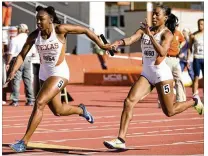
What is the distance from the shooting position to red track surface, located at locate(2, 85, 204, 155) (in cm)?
1012

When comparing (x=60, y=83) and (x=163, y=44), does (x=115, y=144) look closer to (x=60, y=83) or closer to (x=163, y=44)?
(x=60, y=83)

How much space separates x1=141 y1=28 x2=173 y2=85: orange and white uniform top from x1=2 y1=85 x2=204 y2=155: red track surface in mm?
874

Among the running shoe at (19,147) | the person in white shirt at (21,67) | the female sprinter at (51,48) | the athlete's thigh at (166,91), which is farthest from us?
the person in white shirt at (21,67)

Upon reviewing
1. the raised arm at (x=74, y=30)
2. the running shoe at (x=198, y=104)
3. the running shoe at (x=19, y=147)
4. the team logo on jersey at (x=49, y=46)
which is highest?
the raised arm at (x=74, y=30)

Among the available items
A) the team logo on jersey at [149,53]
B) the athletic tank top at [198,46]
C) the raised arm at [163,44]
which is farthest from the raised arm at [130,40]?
the athletic tank top at [198,46]

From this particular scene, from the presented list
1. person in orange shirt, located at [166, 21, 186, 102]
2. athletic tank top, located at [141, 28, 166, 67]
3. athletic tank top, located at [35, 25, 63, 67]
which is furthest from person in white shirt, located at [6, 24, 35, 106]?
athletic tank top, located at [141, 28, 166, 67]

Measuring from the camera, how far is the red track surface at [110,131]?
10125 mm

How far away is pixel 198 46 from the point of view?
18422 millimetres

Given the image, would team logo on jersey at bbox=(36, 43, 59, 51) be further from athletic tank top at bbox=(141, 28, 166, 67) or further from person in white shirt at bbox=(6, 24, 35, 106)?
person in white shirt at bbox=(6, 24, 35, 106)

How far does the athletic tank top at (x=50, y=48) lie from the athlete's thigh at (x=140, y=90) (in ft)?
3.46

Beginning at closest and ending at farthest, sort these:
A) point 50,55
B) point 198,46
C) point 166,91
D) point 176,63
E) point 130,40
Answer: point 50,55, point 130,40, point 166,91, point 176,63, point 198,46

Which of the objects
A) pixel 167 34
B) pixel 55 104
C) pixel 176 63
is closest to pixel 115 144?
pixel 55 104

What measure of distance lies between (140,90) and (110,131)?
229 cm

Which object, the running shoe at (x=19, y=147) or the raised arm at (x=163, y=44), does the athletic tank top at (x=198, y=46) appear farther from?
the running shoe at (x=19, y=147)
